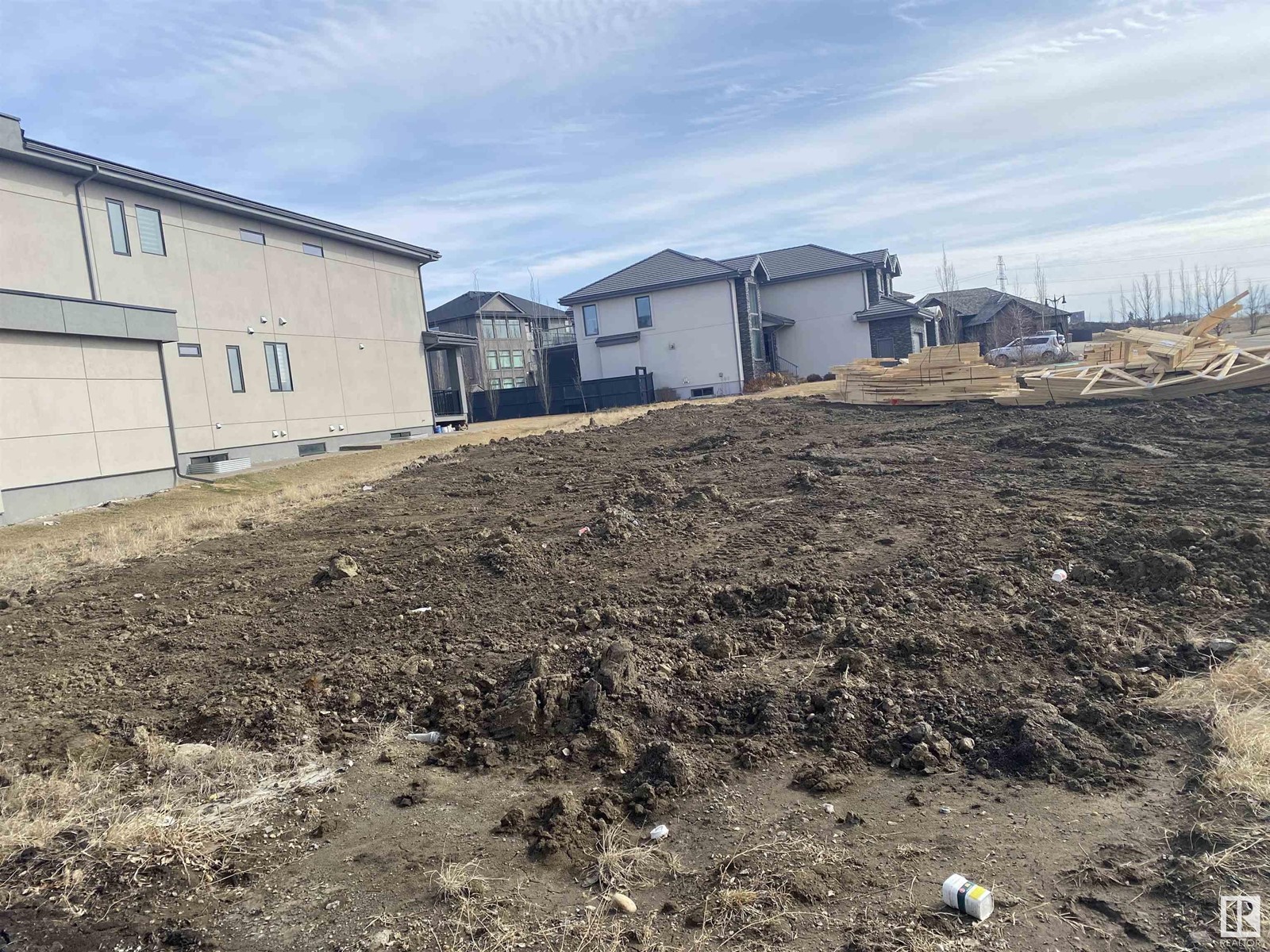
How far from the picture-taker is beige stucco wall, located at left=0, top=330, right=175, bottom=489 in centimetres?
1449

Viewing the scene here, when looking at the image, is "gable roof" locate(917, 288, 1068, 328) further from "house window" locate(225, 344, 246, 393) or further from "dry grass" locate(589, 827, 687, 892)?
"dry grass" locate(589, 827, 687, 892)

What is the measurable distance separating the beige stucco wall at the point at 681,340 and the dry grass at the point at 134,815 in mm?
37502

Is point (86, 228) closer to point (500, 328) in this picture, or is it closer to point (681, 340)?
point (681, 340)

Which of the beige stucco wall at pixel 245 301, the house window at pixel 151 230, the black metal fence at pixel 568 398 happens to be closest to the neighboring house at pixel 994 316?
the black metal fence at pixel 568 398

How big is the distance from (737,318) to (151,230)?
25.9m

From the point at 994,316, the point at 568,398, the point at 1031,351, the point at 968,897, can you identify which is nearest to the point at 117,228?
the point at 968,897

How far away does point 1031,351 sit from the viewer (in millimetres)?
42531

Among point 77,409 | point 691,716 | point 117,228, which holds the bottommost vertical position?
point 691,716

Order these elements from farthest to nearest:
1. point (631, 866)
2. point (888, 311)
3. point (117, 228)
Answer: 1. point (888, 311)
2. point (117, 228)
3. point (631, 866)

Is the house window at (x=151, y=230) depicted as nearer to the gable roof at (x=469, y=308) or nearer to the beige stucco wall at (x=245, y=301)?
the beige stucco wall at (x=245, y=301)

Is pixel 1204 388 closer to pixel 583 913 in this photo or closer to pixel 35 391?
pixel 583 913

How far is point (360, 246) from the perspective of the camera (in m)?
29.3

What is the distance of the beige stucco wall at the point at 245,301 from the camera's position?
751 inches

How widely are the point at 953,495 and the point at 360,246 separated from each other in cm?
2510
